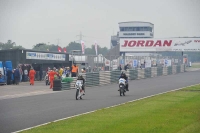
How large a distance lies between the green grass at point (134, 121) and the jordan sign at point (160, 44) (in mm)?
50450

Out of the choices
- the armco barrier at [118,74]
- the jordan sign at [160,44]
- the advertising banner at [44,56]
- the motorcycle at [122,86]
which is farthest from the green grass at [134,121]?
the jordan sign at [160,44]

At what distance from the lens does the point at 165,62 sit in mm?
61000

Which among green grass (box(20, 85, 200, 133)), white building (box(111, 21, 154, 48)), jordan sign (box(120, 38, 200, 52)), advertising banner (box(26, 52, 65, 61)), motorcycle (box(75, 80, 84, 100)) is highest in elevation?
white building (box(111, 21, 154, 48))

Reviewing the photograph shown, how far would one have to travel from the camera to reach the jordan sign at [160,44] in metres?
67.8

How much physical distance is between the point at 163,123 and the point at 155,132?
178cm

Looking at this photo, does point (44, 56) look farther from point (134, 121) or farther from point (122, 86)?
point (134, 121)

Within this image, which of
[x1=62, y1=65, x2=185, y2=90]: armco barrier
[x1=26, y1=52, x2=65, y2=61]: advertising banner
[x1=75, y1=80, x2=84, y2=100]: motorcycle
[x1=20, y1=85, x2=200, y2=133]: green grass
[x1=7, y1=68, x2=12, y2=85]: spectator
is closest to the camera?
[x1=20, y1=85, x2=200, y2=133]: green grass

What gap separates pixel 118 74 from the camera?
143 ft

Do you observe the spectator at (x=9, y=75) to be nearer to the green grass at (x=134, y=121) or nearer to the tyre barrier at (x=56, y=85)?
the tyre barrier at (x=56, y=85)

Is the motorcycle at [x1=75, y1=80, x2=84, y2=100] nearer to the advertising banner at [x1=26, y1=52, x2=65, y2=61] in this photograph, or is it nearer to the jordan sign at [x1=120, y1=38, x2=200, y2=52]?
the advertising banner at [x1=26, y1=52, x2=65, y2=61]

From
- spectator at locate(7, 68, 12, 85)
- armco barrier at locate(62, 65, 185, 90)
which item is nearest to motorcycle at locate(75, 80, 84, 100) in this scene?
armco barrier at locate(62, 65, 185, 90)

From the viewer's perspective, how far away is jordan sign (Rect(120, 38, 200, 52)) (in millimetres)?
67812

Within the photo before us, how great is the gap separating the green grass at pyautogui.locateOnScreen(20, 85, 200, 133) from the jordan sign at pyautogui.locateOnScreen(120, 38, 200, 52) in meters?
50.5

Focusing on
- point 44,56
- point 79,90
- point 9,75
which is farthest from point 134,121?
point 44,56
